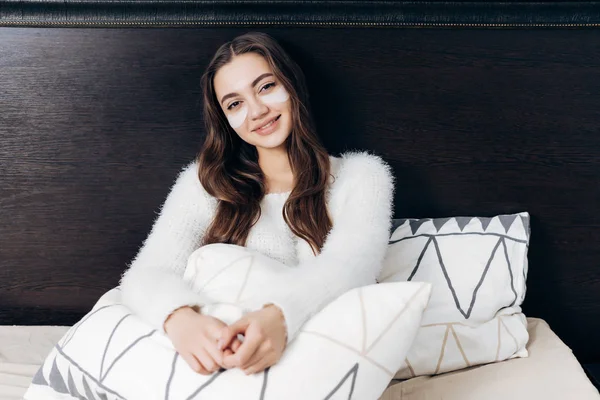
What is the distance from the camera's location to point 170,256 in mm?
1223

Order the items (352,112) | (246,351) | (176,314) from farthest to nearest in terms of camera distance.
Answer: (352,112) → (176,314) → (246,351)

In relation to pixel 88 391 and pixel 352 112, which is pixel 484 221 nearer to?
pixel 352 112

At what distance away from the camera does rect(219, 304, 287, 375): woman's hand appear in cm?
84

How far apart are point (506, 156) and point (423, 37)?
1.27ft

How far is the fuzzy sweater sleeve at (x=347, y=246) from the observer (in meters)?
0.98

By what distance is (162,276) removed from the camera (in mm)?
1113

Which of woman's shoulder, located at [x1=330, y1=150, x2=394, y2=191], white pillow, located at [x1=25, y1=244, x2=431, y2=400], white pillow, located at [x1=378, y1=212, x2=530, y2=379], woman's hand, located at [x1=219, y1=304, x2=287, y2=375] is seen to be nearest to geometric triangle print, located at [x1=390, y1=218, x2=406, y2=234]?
white pillow, located at [x1=378, y1=212, x2=530, y2=379]

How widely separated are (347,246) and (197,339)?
389 mm

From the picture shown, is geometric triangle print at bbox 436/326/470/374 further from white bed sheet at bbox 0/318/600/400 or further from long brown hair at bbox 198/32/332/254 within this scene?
long brown hair at bbox 198/32/332/254

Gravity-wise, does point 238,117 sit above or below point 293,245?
above

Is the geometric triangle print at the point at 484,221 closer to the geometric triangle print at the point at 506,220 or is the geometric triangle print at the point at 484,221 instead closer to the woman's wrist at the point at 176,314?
the geometric triangle print at the point at 506,220

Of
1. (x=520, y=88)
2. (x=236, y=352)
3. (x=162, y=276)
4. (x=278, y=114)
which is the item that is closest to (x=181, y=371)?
(x=236, y=352)

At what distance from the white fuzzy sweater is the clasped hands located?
34mm

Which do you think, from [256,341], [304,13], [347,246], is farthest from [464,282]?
[304,13]
